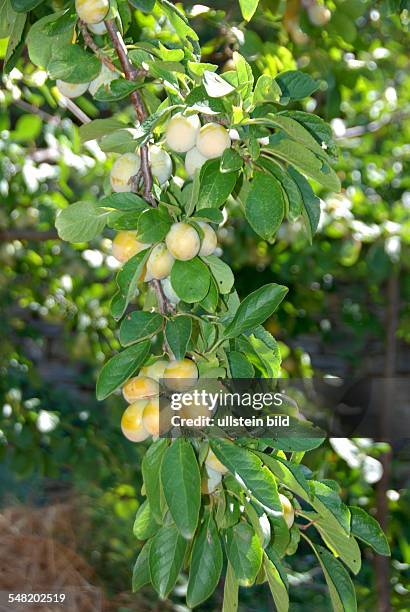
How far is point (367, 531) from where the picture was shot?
769 millimetres

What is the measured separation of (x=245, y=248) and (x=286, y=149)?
4.86ft

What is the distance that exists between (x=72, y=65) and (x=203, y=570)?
0.48 m

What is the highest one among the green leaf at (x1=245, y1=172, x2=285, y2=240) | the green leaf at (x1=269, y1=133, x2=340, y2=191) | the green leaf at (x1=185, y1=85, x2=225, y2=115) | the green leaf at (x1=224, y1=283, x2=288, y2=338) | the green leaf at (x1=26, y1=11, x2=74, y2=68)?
the green leaf at (x1=185, y1=85, x2=225, y2=115)

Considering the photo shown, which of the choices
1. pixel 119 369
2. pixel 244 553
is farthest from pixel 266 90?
pixel 244 553

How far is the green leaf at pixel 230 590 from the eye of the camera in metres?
0.70

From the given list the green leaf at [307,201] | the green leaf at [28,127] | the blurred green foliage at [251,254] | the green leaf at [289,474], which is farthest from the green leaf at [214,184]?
the green leaf at [28,127]

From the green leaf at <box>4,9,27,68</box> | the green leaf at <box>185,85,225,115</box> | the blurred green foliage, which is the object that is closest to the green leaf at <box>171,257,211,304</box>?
the green leaf at <box>185,85,225,115</box>

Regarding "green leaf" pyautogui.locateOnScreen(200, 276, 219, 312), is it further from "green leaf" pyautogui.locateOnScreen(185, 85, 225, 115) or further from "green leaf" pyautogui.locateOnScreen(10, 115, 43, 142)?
"green leaf" pyautogui.locateOnScreen(10, 115, 43, 142)

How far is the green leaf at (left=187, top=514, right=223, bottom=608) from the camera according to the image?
0.70 metres

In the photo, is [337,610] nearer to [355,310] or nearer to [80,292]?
[80,292]

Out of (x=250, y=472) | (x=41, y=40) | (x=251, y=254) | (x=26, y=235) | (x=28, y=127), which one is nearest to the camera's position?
(x=250, y=472)

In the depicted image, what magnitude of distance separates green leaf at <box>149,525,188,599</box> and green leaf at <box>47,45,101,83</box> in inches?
16.9

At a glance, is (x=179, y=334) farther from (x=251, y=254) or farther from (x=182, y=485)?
(x=251, y=254)

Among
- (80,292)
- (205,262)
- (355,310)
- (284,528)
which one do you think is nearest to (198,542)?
(284,528)
